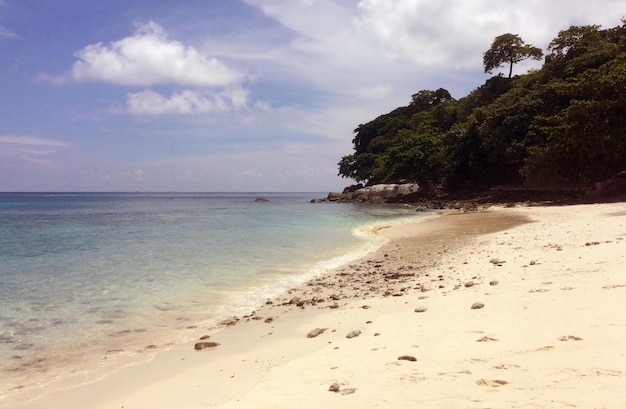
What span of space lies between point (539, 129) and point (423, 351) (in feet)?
120

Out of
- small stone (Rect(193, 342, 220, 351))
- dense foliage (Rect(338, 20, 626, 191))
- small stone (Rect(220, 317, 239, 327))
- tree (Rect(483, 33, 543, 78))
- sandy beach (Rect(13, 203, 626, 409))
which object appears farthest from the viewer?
tree (Rect(483, 33, 543, 78))

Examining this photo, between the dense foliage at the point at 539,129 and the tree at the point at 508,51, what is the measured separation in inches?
114

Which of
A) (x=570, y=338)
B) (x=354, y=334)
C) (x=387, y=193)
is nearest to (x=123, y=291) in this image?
(x=354, y=334)

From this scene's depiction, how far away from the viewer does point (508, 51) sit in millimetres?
50344

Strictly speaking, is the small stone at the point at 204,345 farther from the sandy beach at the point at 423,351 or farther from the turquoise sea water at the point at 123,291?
the turquoise sea water at the point at 123,291

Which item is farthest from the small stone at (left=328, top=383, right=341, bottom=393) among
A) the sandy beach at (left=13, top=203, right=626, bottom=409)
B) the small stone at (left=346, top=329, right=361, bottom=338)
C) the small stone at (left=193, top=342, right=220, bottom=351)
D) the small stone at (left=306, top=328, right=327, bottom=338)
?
the small stone at (left=193, top=342, right=220, bottom=351)

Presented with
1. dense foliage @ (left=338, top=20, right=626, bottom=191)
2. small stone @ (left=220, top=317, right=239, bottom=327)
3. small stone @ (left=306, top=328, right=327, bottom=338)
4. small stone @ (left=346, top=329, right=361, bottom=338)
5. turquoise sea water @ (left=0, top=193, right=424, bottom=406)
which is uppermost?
dense foliage @ (left=338, top=20, right=626, bottom=191)

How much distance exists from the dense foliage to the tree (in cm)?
290

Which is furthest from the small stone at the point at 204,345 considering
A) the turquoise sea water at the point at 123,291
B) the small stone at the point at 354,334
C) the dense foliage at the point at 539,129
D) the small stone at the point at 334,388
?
the dense foliage at the point at 539,129

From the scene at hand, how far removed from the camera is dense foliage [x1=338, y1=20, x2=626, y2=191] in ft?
92.1

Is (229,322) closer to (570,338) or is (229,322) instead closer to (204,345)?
(204,345)

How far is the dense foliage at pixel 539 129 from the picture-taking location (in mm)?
28078

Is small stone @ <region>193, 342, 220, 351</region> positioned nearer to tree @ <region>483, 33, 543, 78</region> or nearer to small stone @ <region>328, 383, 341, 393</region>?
small stone @ <region>328, 383, 341, 393</region>

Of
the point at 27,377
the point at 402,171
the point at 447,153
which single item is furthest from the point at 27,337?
the point at 402,171
